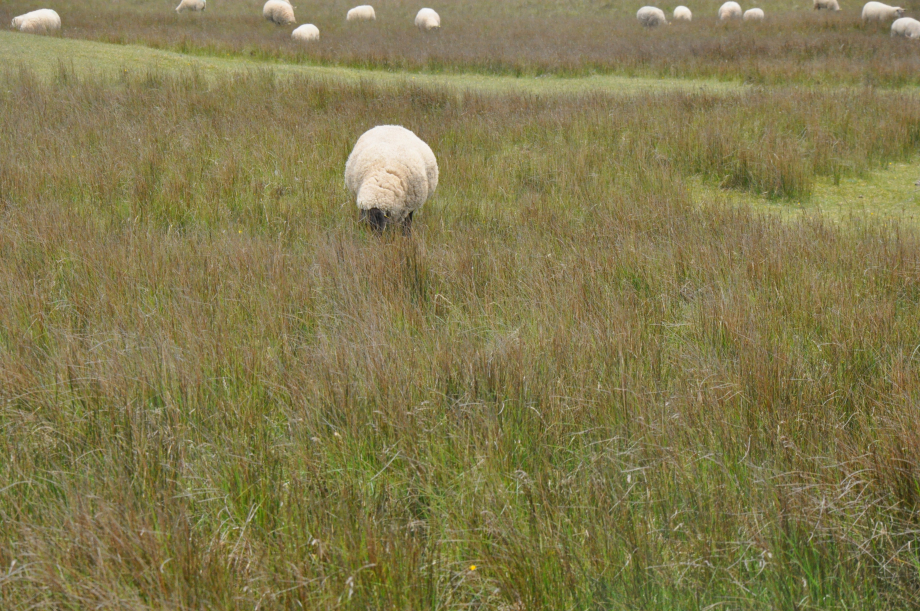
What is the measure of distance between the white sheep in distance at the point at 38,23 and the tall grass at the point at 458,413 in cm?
1643

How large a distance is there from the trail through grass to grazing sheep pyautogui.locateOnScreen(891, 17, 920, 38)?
10930 millimetres

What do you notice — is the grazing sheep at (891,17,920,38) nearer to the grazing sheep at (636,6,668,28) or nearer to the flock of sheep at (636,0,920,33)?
the flock of sheep at (636,0,920,33)

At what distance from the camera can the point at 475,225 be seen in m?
6.27

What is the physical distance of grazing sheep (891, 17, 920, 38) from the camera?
21.4m

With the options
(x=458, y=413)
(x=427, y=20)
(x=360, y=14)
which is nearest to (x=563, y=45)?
(x=427, y=20)

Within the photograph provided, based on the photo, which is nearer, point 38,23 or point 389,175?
point 389,175

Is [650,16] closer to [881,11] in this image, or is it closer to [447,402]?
[881,11]

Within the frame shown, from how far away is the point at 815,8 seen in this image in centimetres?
2930

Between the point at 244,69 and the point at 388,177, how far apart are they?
31.9 ft

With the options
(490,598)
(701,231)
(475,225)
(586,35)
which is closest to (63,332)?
(490,598)

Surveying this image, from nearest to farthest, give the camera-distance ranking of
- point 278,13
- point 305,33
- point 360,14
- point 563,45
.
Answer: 1. point 563,45
2. point 305,33
3. point 278,13
4. point 360,14

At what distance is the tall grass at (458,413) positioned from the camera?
1.96 meters

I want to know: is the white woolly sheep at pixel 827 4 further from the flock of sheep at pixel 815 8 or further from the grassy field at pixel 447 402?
the grassy field at pixel 447 402

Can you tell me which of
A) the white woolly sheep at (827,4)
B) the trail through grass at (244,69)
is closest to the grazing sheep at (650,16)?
the white woolly sheep at (827,4)
